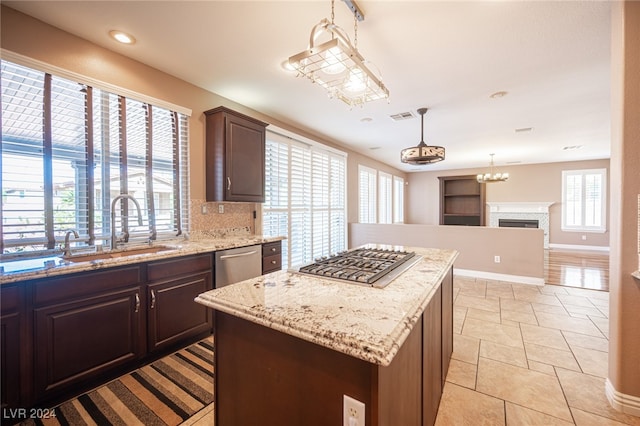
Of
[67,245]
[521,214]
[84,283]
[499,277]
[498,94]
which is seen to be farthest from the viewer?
[521,214]

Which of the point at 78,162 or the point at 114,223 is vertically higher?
the point at 78,162

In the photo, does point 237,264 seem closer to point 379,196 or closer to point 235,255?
point 235,255

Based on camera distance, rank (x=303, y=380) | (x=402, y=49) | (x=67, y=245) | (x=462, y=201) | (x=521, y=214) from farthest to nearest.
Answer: (x=462, y=201)
(x=521, y=214)
(x=402, y=49)
(x=67, y=245)
(x=303, y=380)

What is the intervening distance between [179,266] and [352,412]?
199 cm

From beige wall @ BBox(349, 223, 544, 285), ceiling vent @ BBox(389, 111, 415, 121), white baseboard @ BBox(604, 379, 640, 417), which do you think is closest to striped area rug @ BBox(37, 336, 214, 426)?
white baseboard @ BBox(604, 379, 640, 417)

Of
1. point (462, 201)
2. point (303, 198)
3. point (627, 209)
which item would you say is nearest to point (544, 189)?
point (462, 201)

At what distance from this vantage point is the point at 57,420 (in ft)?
5.26

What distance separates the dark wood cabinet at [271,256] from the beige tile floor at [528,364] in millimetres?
1552

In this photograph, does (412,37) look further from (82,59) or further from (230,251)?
(82,59)

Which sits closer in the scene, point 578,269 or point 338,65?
point 338,65

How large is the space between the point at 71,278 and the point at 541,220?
1020 cm

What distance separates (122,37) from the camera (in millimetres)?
2164

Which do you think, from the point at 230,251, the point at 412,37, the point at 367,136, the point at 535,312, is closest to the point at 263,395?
the point at 230,251

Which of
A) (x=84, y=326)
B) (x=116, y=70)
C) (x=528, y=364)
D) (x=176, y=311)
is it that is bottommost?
(x=528, y=364)
